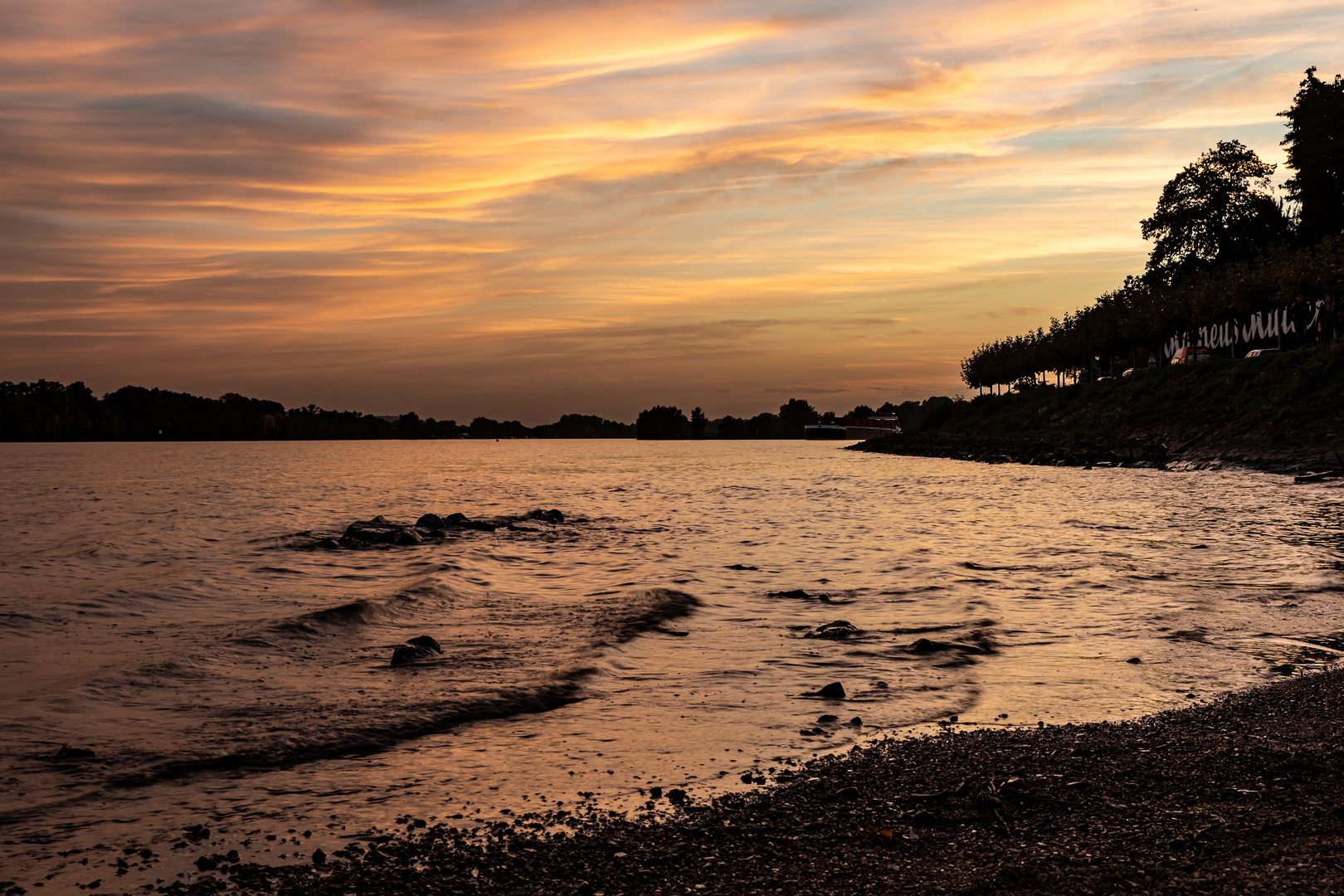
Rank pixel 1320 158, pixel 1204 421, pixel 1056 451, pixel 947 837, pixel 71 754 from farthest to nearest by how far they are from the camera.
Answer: pixel 1320 158 → pixel 1056 451 → pixel 1204 421 → pixel 71 754 → pixel 947 837

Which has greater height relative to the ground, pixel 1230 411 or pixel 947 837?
pixel 1230 411

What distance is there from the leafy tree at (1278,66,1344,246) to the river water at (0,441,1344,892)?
79269mm

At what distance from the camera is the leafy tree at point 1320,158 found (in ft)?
292

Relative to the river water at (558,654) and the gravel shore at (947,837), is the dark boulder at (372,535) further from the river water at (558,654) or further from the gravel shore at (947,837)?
the gravel shore at (947,837)

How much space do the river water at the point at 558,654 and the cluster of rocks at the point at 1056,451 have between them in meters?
31.0

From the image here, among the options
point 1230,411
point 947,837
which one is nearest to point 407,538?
point 947,837

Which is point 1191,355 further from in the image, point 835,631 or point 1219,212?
point 835,631

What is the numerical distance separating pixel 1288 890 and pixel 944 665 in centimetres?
643

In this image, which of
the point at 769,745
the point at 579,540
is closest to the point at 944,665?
the point at 769,745

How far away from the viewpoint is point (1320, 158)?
292 feet

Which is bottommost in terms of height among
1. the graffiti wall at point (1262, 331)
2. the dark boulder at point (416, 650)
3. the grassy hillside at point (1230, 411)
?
the dark boulder at point (416, 650)

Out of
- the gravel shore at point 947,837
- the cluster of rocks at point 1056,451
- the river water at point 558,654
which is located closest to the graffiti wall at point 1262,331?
the cluster of rocks at point 1056,451

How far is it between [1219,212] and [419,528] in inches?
3939

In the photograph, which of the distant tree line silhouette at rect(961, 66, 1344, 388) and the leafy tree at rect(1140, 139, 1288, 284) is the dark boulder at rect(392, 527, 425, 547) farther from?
the leafy tree at rect(1140, 139, 1288, 284)
